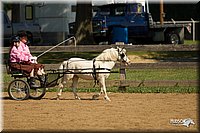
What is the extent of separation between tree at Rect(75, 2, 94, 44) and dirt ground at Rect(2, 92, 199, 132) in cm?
1237

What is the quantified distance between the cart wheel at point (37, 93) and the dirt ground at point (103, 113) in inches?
6.9

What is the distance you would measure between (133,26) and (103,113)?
17.6 meters

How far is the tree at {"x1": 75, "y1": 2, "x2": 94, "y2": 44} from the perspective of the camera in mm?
25781

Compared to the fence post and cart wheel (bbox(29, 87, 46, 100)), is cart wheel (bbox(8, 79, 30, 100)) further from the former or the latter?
the fence post

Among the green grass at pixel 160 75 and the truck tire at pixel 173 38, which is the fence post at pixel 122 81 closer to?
the green grass at pixel 160 75

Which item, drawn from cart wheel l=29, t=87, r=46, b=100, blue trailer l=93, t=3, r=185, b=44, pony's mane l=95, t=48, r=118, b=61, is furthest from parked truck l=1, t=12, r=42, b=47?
pony's mane l=95, t=48, r=118, b=61

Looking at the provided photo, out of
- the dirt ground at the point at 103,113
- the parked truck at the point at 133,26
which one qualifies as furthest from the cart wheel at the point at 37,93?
the parked truck at the point at 133,26

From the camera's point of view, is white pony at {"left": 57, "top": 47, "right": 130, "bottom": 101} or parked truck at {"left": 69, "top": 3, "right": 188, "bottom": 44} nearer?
white pony at {"left": 57, "top": 47, "right": 130, "bottom": 101}

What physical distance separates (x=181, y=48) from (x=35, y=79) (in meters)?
4.47

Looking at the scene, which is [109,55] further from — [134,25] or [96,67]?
[134,25]

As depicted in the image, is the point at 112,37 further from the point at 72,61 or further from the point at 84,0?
the point at 72,61

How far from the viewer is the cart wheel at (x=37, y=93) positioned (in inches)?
507

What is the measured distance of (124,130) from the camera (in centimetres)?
838

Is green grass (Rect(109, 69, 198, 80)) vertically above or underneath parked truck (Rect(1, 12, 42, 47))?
underneath
